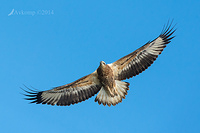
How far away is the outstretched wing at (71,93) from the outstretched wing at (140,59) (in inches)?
30.6

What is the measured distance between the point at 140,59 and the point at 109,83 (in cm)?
125

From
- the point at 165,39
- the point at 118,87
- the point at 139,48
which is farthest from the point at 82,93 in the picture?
the point at 165,39

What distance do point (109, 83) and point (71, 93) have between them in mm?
1304

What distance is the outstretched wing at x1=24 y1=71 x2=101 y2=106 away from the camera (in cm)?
1063

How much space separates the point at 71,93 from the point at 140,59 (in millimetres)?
2432

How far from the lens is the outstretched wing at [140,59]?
1045 cm

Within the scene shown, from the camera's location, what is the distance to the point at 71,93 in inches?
423

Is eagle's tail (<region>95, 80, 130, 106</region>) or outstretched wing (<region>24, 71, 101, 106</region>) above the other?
outstretched wing (<region>24, 71, 101, 106</region>)

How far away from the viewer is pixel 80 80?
10.6 m

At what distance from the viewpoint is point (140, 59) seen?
10.6 m

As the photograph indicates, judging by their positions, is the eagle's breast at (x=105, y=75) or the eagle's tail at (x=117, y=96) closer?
the eagle's breast at (x=105, y=75)

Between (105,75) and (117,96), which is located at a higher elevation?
(105,75)

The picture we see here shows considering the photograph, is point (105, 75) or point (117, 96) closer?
point (105, 75)

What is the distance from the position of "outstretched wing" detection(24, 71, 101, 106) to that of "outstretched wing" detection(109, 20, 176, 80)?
2.55 feet
